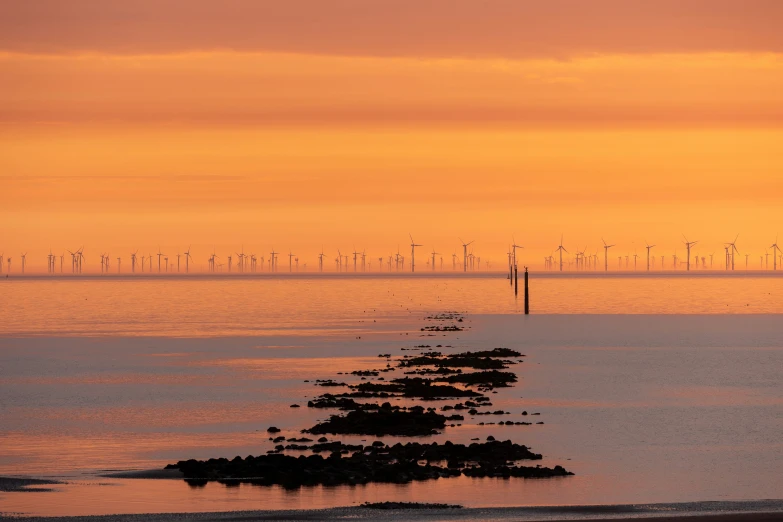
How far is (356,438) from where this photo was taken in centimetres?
3941

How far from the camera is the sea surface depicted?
30.1m

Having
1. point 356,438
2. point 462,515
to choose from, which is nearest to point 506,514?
point 462,515

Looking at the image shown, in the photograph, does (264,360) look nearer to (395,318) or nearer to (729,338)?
(729,338)

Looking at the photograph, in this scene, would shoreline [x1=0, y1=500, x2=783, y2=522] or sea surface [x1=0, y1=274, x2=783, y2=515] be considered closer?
shoreline [x1=0, y1=500, x2=783, y2=522]

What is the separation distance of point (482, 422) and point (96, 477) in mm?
15659

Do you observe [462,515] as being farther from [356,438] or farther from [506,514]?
[356,438]

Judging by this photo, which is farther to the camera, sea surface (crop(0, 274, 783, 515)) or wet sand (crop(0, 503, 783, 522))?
sea surface (crop(0, 274, 783, 515))

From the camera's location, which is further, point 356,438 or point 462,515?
point 356,438

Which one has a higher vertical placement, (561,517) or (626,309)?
(626,309)

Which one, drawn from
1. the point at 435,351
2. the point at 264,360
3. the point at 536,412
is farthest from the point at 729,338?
the point at 536,412

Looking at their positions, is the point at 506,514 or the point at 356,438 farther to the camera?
the point at 356,438

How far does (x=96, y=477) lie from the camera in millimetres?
32281

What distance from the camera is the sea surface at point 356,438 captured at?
30.1 meters

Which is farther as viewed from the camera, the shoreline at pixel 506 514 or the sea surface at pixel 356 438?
the sea surface at pixel 356 438
